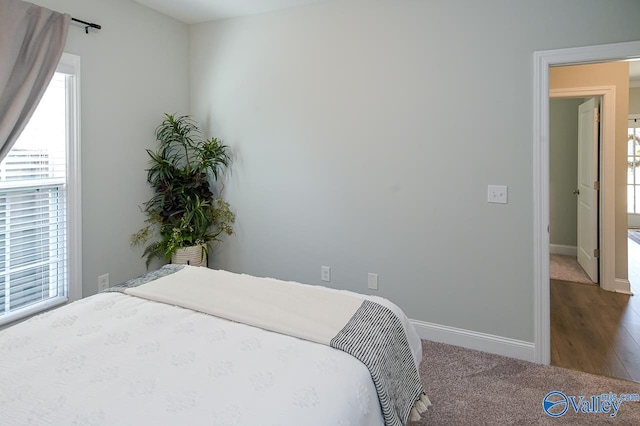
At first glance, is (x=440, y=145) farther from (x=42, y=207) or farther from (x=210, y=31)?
(x=42, y=207)

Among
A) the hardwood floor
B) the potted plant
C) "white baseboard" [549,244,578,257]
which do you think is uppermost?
the potted plant

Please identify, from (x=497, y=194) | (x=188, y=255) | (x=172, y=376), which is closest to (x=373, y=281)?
(x=497, y=194)

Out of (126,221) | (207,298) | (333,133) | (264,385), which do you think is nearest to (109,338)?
(207,298)

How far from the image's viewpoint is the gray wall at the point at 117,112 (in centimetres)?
277

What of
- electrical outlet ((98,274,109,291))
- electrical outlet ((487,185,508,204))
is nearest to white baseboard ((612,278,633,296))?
electrical outlet ((487,185,508,204))

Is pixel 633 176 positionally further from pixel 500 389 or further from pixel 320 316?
pixel 320 316

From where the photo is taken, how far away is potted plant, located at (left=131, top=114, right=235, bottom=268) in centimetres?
325

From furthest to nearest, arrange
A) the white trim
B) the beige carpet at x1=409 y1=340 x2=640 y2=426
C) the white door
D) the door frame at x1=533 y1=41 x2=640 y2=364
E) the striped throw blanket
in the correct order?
the white door < the white trim < the door frame at x1=533 y1=41 x2=640 y2=364 < the beige carpet at x1=409 y1=340 x2=640 y2=426 < the striped throw blanket

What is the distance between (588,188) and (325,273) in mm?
3207

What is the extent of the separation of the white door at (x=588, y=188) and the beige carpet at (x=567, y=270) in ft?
0.22

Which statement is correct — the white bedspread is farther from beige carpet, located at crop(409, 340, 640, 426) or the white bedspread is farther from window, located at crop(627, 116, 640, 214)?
window, located at crop(627, 116, 640, 214)

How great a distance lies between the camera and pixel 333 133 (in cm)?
307

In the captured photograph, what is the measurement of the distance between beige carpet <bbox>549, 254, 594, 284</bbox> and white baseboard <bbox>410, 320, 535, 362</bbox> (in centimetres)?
221

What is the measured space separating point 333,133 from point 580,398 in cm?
234
